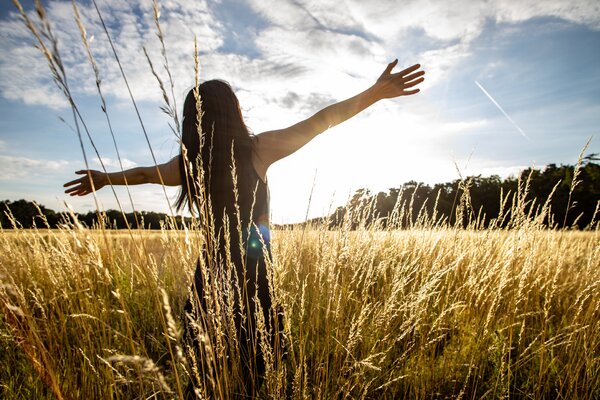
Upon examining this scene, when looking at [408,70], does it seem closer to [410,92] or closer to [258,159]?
[410,92]

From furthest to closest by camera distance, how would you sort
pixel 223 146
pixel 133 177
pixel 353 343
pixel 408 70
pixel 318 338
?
pixel 133 177, pixel 408 70, pixel 223 146, pixel 318 338, pixel 353 343

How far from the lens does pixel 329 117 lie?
2.11 m

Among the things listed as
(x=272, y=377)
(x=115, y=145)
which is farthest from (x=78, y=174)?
(x=272, y=377)

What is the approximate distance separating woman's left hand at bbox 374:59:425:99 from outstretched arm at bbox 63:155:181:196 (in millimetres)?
1528

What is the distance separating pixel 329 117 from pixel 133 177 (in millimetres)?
1591

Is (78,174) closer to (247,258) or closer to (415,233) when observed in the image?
(247,258)

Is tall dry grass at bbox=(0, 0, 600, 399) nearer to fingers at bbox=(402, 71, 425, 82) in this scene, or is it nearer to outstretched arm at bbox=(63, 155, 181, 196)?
outstretched arm at bbox=(63, 155, 181, 196)

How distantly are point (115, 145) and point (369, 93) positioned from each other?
1684 mm

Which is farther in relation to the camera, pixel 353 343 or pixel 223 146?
pixel 223 146

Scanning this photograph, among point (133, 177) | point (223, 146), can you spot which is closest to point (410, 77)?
point (223, 146)

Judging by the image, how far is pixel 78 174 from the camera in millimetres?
2209

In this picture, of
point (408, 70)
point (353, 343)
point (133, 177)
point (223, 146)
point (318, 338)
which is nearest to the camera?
point (353, 343)

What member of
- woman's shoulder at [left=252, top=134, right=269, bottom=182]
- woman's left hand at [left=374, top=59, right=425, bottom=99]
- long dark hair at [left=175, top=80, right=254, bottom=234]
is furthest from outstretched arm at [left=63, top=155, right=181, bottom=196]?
woman's left hand at [left=374, top=59, right=425, bottom=99]

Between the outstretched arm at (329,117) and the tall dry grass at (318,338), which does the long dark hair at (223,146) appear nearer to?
the outstretched arm at (329,117)
